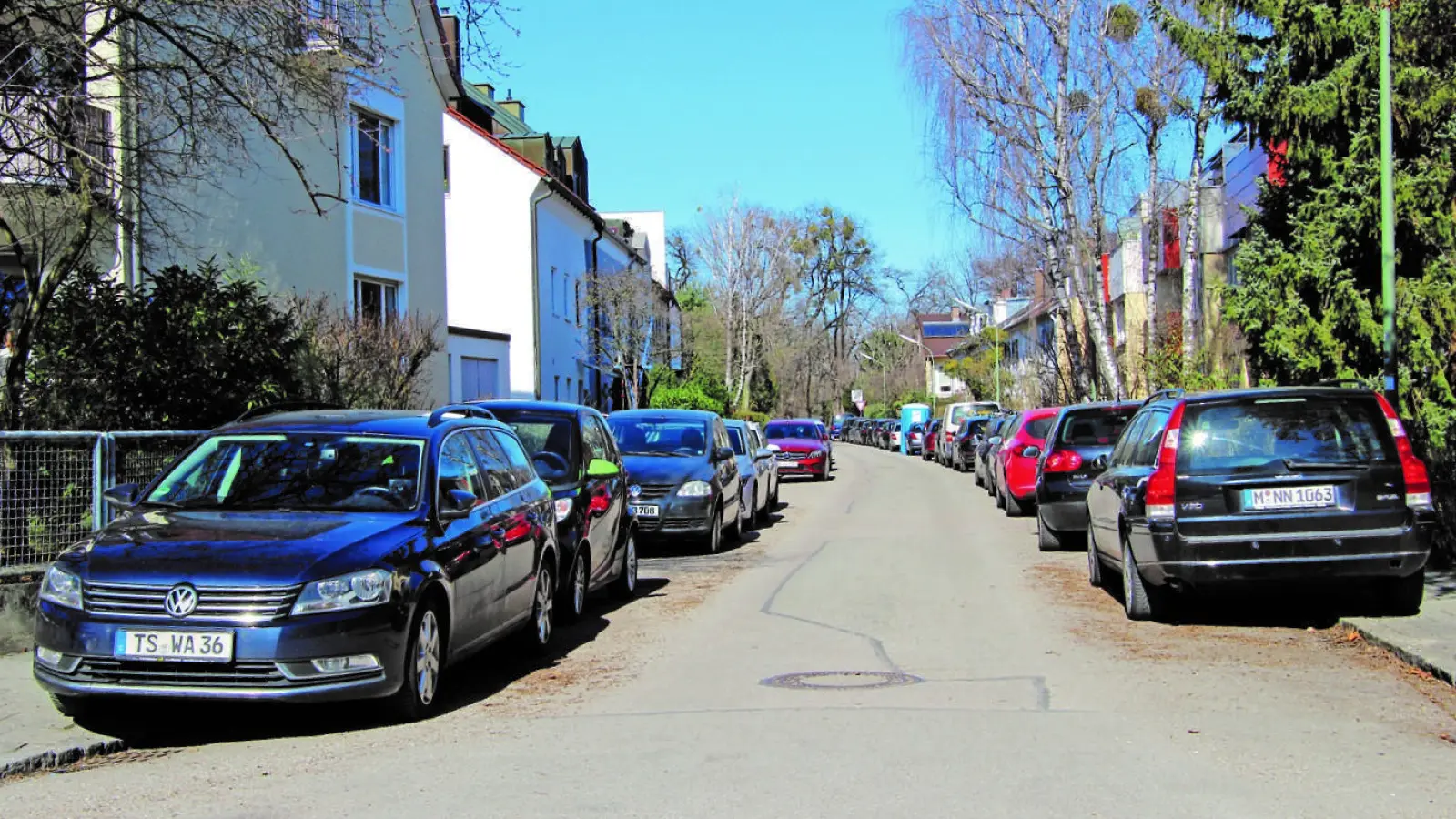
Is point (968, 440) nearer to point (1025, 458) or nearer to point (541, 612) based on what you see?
point (1025, 458)

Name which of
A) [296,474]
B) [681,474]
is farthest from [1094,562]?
[296,474]

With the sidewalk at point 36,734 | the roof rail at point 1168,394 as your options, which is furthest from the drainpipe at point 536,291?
the sidewalk at point 36,734

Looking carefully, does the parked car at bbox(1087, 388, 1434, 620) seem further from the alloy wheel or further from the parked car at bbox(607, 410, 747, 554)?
the parked car at bbox(607, 410, 747, 554)

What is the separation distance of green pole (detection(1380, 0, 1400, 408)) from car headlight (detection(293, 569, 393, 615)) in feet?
32.7

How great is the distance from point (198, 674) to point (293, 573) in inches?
25.0

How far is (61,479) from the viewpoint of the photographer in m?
9.28

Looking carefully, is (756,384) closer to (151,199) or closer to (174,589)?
(151,199)

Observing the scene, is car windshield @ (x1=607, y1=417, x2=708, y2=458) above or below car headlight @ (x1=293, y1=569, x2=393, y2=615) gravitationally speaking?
above

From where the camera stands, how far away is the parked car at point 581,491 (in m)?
10.6

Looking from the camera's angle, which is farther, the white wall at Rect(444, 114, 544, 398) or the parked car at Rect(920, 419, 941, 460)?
the parked car at Rect(920, 419, 941, 460)

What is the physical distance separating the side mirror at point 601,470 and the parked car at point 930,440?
3690 centimetres

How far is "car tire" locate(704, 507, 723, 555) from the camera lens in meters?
16.1

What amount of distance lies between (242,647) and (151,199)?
504 inches

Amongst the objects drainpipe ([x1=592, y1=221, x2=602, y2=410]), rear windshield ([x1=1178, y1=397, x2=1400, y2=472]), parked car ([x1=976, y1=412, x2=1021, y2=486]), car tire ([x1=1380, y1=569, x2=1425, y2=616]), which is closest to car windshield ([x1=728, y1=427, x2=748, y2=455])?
parked car ([x1=976, y1=412, x2=1021, y2=486])
